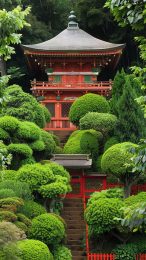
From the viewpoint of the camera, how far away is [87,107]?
26.7 meters

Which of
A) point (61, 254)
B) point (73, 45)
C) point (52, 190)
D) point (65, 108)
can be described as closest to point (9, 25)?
point (61, 254)

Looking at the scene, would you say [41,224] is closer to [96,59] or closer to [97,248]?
[97,248]

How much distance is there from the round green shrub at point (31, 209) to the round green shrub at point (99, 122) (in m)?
7.97

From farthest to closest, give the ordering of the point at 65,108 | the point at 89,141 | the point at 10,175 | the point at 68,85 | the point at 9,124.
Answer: the point at 65,108, the point at 68,85, the point at 89,141, the point at 9,124, the point at 10,175

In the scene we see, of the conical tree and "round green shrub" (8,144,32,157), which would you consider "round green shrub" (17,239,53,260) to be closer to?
"round green shrub" (8,144,32,157)

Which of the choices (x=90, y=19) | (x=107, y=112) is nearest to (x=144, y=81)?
(x=107, y=112)

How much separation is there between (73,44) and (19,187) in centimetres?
1761

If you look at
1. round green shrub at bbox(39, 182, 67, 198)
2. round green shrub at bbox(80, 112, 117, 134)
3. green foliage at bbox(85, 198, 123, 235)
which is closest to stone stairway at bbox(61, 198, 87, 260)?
green foliage at bbox(85, 198, 123, 235)

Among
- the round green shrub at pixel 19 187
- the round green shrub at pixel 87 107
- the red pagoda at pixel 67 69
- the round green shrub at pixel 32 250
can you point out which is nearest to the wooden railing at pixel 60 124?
the red pagoda at pixel 67 69

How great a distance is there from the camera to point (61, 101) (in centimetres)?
3167

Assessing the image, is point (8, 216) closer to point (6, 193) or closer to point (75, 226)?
point (6, 193)

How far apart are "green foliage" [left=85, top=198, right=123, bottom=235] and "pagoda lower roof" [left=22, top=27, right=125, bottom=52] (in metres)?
16.0

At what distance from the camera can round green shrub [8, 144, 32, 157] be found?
64.3ft

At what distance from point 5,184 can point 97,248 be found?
380 centimetres
